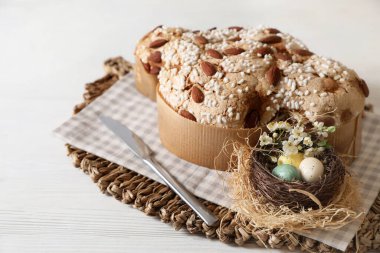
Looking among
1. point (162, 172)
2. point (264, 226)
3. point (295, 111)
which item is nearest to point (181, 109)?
point (162, 172)

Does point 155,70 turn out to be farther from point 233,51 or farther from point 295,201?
point 295,201

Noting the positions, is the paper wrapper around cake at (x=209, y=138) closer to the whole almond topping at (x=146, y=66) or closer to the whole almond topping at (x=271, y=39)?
the whole almond topping at (x=146, y=66)

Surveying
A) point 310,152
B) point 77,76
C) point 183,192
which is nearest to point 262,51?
point 310,152

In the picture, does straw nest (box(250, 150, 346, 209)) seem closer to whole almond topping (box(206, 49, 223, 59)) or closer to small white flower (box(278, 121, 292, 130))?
small white flower (box(278, 121, 292, 130))

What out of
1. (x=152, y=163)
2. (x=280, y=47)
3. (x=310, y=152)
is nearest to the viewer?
(x=310, y=152)

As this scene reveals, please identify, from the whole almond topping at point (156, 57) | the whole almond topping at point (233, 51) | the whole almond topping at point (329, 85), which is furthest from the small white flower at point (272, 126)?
the whole almond topping at point (156, 57)

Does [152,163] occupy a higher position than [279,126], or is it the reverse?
[279,126]

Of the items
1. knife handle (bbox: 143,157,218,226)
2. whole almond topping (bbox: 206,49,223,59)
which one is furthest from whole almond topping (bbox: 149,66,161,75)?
knife handle (bbox: 143,157,218,226)
